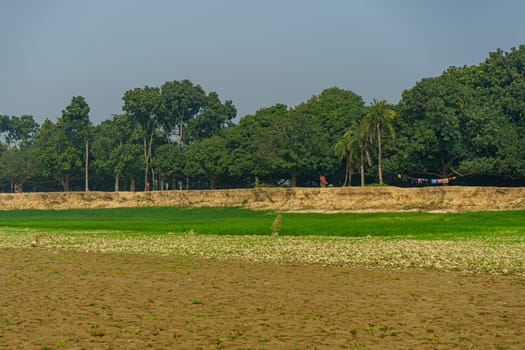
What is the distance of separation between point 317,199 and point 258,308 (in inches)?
2417

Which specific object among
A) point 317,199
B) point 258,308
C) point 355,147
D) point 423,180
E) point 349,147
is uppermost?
point 355,147

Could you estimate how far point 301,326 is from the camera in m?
14.4

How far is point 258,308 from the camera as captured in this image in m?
16.6

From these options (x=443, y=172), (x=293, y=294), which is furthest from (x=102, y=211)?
(x=293, y=294)

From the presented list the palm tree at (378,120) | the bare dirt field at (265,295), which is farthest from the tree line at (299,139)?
the bare dirt field at (265,295)

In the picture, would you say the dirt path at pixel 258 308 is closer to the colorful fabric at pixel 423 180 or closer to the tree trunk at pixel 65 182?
the colorful fabric at pixel 423 180

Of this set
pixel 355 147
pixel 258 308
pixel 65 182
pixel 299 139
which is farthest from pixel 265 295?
pixel 65 182

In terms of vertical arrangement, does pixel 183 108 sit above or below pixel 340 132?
above

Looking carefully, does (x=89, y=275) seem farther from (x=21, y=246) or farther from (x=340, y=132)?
(x=340, y=132)

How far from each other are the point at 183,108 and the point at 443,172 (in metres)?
66.3

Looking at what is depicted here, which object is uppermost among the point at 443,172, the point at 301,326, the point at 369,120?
the point at 369,120

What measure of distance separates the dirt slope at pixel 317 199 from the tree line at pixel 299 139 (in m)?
15.6

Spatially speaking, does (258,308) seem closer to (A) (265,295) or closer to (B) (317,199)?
(A) (265,295)

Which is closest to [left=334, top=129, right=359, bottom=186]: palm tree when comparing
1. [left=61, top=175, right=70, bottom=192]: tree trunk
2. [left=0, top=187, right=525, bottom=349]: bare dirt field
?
[left=0, top=187, right=525, bottom=349]: bare dirt field
